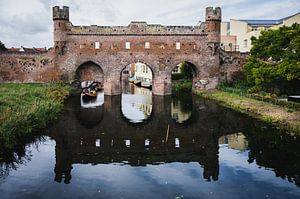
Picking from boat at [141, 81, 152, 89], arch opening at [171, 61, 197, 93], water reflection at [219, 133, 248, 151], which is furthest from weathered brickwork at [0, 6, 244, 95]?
water reflection at [219, 133, 248, 151]

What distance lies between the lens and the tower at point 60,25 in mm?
37672

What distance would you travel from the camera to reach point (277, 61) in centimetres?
Answer: 2848

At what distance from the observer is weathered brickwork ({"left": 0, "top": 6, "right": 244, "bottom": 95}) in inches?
1517

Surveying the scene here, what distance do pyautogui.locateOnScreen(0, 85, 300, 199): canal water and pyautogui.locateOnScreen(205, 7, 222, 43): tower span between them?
17669 mm

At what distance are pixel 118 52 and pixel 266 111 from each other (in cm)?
2080

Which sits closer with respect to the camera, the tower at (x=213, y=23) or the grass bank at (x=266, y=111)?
the grass bank at (x=266, y=111)

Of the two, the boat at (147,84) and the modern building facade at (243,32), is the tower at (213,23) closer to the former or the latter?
the modern building facade at (243,32)

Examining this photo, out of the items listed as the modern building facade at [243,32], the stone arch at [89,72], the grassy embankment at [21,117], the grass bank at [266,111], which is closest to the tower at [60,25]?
the stone arch at [89,72]

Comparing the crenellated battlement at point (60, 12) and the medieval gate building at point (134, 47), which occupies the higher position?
the crenellated battlement at point (60, 12)


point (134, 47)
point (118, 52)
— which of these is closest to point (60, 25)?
point (118, 52)

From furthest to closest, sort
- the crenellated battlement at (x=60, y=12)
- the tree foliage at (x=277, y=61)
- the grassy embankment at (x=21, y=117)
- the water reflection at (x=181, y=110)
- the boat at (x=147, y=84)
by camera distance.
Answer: the boat at (x=147, y=84)
the crenellated battlement at (x=60, y=12)
the water reflection at (x=181, y=110)
the tree foliage at (x=277, y=61)
the grassy embankment at (x=21, y=117)

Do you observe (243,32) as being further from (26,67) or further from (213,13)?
(26,67)

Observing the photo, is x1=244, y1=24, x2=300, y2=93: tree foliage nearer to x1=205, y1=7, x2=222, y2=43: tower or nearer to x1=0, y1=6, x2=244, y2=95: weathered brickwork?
x1=205, y1=7, x2=222, y2=43: tower

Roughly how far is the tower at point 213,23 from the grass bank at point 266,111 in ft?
31.3
